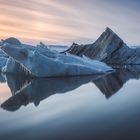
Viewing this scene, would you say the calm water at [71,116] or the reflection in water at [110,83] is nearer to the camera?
the calm water at [71,116]

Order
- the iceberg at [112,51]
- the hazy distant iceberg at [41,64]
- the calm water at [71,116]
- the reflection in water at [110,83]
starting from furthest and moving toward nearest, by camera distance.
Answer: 1. the iceberg at [112,51]
2. the hazy distant iceberg at [41,64]
3. the reflection in water at [110,83]
4. the calm water at [71,116]

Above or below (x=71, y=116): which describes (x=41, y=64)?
below

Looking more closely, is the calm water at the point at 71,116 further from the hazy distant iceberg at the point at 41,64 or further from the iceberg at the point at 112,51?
the iceberg at the point at 112,51

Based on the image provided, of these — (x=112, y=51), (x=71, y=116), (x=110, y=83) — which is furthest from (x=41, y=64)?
(x=112, y=51)

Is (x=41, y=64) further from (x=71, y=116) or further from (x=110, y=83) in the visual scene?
(x=71, y=116)

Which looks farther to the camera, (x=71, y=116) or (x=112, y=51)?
(x=112, y=51)

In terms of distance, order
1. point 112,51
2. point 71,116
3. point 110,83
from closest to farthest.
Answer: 1. point 71,116
2. point 110,83
3. point 112,51

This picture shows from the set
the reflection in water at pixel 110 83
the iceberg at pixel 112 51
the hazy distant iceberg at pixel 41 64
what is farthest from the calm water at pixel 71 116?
the iceberg at pixel 112 51

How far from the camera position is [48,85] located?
1266 cm

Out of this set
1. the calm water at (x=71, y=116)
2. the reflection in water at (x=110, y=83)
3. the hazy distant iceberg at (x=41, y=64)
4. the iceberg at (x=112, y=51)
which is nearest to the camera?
the calm water at (x=71, y=116)

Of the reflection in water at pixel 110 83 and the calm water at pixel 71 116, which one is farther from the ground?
the calm water at pixel 71 116

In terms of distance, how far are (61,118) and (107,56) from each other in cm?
2537

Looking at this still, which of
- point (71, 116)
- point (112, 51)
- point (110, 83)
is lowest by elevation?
point (112, 51)

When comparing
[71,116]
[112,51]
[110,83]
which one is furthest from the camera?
[112,51]
